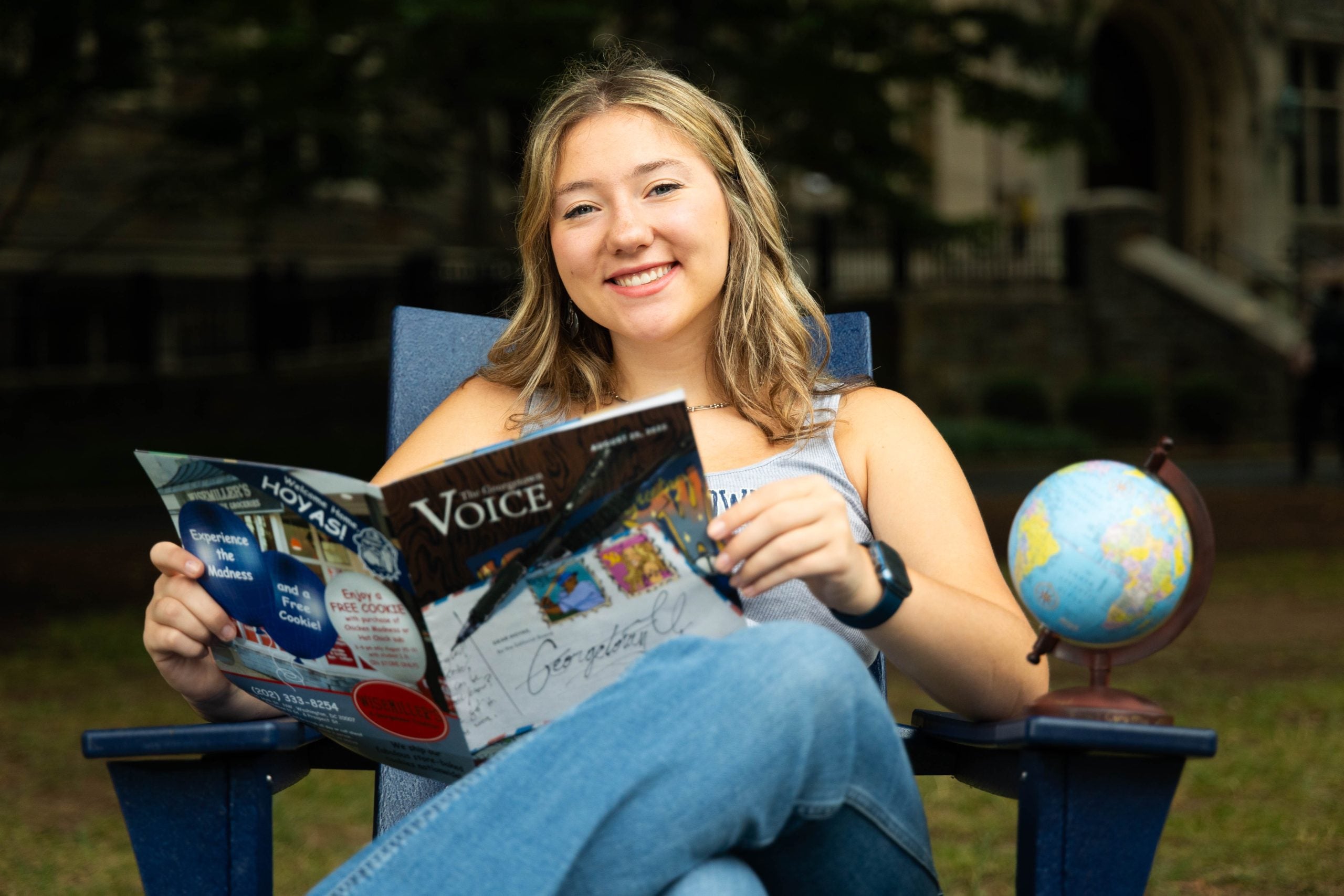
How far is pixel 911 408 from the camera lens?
7.13ft

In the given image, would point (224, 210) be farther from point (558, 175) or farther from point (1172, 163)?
point (1172, 163)

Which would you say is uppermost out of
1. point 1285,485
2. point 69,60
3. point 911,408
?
point 69,60

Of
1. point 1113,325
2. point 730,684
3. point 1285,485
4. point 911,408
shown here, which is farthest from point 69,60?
point 1113,325

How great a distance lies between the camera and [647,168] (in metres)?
2.13

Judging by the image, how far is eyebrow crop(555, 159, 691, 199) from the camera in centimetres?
213

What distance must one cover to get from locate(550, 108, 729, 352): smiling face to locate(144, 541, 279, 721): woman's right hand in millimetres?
743

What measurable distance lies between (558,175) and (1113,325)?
15399 mm

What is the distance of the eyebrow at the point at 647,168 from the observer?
213cm

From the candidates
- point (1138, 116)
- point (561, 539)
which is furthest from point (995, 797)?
point (1138, 116)

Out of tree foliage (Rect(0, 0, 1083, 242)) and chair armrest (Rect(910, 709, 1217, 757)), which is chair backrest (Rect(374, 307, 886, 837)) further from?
tree foliage (Rect(0, 0, 1083, 242))

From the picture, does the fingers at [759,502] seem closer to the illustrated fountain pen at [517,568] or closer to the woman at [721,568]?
the woman at [721,568]

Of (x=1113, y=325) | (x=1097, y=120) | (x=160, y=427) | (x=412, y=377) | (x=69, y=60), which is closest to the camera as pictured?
(x=412, y=377)

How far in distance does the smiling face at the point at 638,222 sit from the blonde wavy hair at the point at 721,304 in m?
0.04
